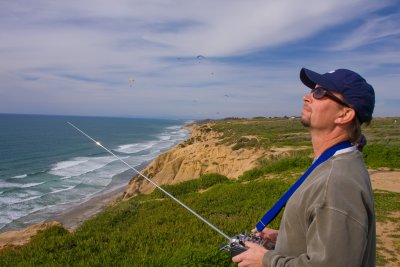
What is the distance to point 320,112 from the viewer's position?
89.6 inches

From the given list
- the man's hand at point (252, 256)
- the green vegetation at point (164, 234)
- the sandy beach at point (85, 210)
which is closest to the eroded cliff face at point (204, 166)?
the sandy beach at point (85, 210)

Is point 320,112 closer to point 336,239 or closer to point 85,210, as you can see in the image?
point 336,239

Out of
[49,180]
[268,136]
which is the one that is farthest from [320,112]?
[49,180]

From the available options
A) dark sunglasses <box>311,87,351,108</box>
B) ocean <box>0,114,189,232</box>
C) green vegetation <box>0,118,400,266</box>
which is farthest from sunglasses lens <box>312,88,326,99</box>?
ocean <box>0,114,189,232</box>

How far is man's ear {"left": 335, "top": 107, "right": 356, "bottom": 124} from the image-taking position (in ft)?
7.13

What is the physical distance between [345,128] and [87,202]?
30.7m

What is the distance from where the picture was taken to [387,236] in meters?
8.46

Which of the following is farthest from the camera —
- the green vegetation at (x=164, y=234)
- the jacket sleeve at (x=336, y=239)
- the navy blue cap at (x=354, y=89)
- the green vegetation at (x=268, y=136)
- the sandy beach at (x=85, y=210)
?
the green vegetation at (x=268, y=136)

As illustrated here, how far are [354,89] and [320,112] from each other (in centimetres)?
24

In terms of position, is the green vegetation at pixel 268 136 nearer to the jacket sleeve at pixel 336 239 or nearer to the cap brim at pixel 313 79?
the cap brim at pixel 313 79

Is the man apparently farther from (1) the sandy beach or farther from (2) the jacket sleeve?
(1) the sandy beach

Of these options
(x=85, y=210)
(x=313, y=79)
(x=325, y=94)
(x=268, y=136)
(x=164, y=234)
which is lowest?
(x=85, y=210)

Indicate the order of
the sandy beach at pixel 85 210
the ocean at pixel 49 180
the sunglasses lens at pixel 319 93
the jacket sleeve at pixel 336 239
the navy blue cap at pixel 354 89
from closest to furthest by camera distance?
the jacket sleeve at pixel 336 239, the navy blue cap at pixel 354 89, the sunglasses lens at pixel 319 93, the sandy beach at pixel 85 210, the ocean at pixel 49 180

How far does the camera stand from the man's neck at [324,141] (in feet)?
7.32
